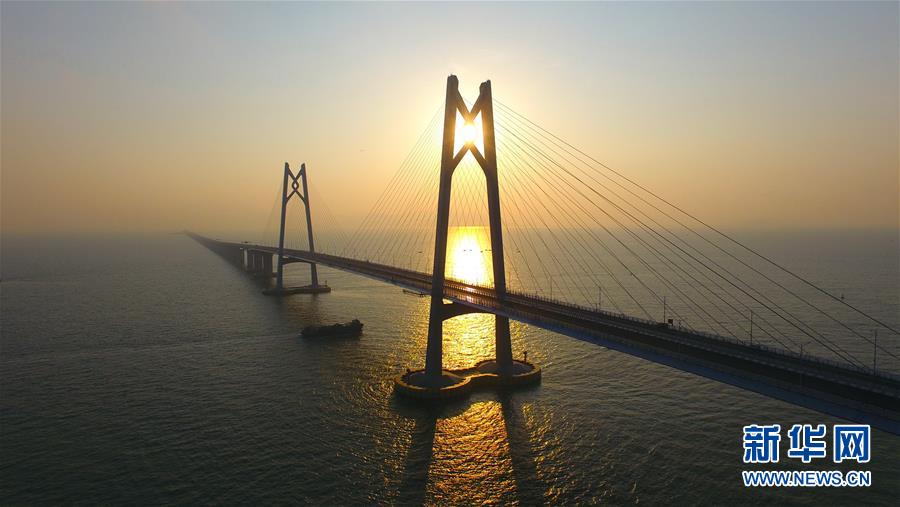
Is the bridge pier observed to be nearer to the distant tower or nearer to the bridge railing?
the distant tower

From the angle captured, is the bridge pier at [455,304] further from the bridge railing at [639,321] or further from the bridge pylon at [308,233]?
the bridge pylon at [308,233]

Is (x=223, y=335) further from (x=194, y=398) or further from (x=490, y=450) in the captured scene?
(x=490, y=450)

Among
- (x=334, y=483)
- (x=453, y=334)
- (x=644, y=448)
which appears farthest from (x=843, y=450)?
(x=453, y=334)

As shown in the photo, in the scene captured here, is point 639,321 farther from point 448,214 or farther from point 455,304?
point 448,214

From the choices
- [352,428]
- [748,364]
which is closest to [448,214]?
[352,428]

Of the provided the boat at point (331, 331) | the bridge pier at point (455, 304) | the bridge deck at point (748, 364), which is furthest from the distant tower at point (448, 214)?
the boat at point (331, 331)

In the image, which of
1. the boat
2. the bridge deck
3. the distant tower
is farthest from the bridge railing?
the boat
